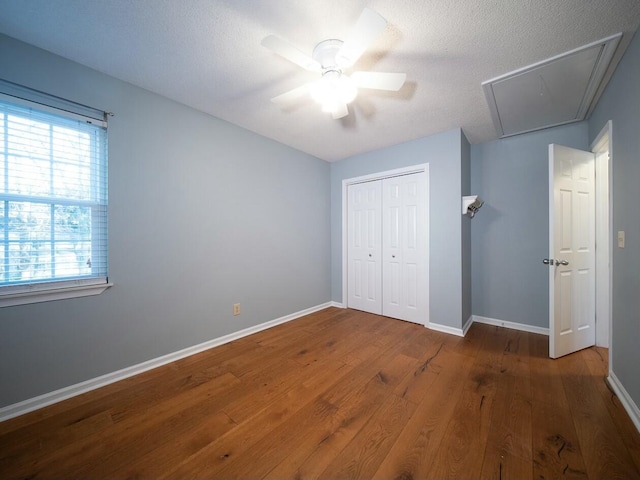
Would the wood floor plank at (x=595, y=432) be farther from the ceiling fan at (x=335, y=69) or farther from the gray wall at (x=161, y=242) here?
the gray wall at (x=161, y=242)

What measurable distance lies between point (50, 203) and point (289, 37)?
2017 millimetres

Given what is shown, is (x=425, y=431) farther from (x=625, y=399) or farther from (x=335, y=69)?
(x=335, y=69)

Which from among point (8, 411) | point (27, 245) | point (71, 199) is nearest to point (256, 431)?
point (8, 411)

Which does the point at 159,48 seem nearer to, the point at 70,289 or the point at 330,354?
the point at 70,289

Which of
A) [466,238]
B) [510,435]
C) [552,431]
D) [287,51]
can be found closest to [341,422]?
[510,435]

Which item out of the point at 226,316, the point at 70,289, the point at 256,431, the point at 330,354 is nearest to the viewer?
the point at 256,431

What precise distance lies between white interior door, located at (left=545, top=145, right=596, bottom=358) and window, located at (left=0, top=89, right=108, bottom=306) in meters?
3.89

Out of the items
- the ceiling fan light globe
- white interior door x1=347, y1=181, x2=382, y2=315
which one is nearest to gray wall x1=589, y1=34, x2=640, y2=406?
the ceiling fan light globe

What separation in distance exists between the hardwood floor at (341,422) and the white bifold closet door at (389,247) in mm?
1046

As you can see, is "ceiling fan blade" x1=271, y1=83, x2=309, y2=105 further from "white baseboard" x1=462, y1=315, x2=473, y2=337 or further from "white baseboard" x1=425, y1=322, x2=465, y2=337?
"white baseboard" x1=462, y1=315, x2=473, y2=337

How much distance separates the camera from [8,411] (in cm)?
148

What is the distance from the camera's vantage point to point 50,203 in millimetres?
1655

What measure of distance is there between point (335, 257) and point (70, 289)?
10.0 ft

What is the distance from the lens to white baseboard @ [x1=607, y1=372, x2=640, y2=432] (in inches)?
55.2
